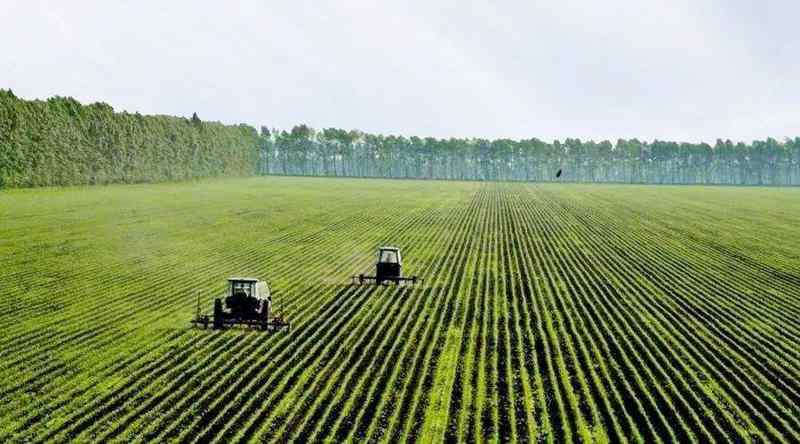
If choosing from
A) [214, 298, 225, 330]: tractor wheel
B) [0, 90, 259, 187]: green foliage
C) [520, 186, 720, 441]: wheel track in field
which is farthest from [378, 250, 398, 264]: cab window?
[0, 90, 259, 187]: green foliage

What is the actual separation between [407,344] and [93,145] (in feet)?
288

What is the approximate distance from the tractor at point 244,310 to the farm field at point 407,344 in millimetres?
488

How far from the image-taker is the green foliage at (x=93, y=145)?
79625mm

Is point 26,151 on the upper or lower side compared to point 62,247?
upper

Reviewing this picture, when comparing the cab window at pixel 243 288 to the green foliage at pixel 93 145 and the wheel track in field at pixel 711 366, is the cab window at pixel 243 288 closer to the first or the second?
the wheel track in field at pixel 711 366

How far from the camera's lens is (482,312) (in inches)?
925

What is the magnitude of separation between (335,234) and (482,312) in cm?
2361

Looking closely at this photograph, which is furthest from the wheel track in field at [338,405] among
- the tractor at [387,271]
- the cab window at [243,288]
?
the tractor at [387,271]

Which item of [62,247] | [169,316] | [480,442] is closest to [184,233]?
[62,247]

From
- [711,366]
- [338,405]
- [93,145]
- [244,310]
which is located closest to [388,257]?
[244,310]

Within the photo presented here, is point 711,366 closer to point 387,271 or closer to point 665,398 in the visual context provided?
point 665,398

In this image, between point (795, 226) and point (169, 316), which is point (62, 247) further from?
point (795, 226)

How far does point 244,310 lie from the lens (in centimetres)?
2086

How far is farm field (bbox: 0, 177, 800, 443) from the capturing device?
14023 mm
